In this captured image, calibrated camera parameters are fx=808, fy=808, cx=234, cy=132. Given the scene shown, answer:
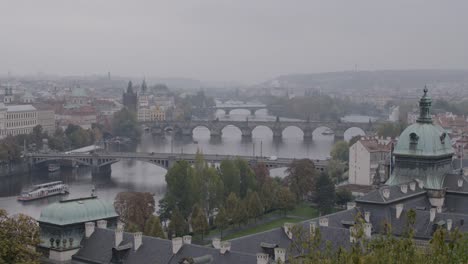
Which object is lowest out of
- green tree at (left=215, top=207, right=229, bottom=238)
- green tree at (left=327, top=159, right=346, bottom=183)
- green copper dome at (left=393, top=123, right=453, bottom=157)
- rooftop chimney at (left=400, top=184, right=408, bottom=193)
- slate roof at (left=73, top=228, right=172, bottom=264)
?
green tree at (left=327, top=159, right=346, bottom=183)

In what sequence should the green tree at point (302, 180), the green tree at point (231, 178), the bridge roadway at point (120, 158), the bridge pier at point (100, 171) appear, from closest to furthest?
the green tree at point (231, 178) → the green tree at point (302, 180) → the bridge roadway at point (120, 158) → the bridge pier at point (100, 171)

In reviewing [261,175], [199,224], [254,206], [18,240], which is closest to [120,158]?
[261,175]

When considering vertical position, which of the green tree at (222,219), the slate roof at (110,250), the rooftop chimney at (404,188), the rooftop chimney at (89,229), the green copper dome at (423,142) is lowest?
the green tree at (222,219)

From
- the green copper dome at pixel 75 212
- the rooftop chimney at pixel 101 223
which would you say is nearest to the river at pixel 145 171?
the green copper dome at pixel 75 212

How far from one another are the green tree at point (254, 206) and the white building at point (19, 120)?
73.4 metres

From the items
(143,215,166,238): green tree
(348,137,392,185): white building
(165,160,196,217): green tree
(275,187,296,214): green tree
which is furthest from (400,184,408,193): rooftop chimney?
(348,137,392,185): white building

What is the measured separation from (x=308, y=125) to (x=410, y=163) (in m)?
101

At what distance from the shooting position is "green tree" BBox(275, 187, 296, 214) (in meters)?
55.0

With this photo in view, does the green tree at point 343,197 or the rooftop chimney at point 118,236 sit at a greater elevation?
the rooftop chimney at point 118,236

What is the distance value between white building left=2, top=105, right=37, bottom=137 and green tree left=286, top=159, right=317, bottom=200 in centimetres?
6507

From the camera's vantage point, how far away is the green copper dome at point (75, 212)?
1231 inches

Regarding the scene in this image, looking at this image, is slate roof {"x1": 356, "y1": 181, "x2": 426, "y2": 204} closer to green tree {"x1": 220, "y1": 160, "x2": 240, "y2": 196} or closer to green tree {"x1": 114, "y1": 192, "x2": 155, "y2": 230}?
green tree {"x1": 114, "y1": 192, "x2": 155, "y2": 230}

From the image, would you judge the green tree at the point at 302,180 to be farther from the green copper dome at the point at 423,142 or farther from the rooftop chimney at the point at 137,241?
the rooftop chimney at the point at 137,241

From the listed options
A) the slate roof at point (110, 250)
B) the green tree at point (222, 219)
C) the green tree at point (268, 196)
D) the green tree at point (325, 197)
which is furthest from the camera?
the green tree at point (268, 196)
